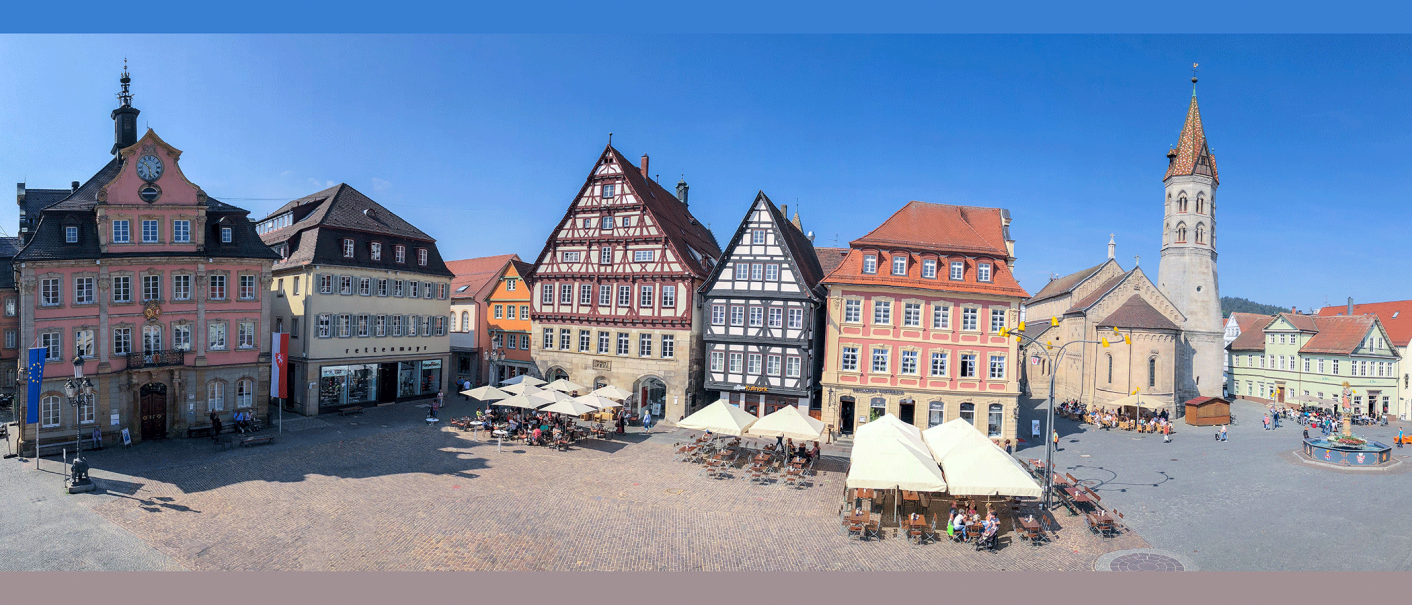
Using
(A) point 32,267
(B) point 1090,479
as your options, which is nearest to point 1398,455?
(B) point 1090,479

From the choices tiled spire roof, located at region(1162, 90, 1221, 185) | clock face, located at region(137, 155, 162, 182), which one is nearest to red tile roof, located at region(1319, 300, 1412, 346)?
tiled spire roof, located at region(1162, 90, 1221, 185)

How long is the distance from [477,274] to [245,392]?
2636cm

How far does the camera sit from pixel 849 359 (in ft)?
102

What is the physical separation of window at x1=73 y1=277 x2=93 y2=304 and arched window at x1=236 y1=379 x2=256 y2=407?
5.97m

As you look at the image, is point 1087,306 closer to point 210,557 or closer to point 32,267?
point 210,557

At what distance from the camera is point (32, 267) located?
2350 cm

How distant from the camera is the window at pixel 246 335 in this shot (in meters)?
28.1

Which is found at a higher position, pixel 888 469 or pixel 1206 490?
pixel 888 469

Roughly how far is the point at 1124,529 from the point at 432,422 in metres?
27.6

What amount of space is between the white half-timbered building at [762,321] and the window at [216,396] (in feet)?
69.6

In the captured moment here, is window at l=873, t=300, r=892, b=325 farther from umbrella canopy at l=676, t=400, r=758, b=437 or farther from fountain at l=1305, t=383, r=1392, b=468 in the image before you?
fountain at l=1305, t=383, r=1392, b=468

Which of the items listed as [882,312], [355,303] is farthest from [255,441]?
[882,312]

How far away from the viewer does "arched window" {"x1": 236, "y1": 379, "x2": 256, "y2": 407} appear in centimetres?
2817

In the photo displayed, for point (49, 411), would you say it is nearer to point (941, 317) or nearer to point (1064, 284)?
point (941, 317)
